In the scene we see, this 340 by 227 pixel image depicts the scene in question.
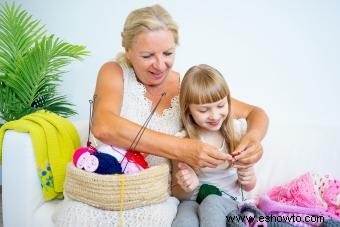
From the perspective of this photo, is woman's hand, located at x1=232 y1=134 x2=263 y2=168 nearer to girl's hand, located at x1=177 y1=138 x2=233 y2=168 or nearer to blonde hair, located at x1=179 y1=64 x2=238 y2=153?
girl's hand, located at x1=177 y1=138 x2=233 y2=168

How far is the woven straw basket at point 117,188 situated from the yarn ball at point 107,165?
46mm

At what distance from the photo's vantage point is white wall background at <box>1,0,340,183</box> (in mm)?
2525

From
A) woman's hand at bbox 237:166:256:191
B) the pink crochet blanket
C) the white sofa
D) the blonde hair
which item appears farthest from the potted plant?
the pink crochet blanket

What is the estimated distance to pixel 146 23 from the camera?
1719 millimetres

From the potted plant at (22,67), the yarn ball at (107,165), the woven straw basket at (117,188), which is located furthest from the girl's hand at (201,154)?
the potted plant at (22,67)

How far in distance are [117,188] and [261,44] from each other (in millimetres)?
1583

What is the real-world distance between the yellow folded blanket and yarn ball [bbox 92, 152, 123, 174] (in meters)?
0.37

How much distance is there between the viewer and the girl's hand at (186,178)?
1.64m

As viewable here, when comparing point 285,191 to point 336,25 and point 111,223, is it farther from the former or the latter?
point 336,25

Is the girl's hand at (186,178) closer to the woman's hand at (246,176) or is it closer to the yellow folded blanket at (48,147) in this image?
the woman's hand at (246,176)

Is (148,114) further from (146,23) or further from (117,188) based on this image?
(117,188)

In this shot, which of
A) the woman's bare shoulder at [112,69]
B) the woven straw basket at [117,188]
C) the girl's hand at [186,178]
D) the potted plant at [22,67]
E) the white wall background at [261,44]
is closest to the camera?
the woven straw basket at [117,188]

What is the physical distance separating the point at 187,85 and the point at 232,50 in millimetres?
1041

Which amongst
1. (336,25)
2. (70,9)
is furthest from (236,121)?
(70,9)
